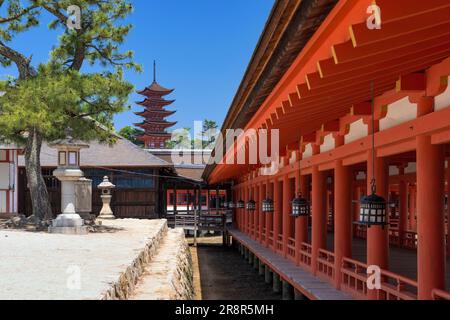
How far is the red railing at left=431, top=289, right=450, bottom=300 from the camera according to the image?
5.57 metres

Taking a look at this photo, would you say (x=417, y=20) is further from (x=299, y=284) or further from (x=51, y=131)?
(x=51, y=131)

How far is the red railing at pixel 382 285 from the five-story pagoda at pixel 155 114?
59.8m

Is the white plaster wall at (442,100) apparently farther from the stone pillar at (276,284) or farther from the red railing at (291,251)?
the stone pillar at (276,284)

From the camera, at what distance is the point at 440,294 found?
570 centimetres

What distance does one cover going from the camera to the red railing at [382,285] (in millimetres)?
6811

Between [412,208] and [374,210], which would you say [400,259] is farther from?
[374,210]

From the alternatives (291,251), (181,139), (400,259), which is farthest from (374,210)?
(181,139)

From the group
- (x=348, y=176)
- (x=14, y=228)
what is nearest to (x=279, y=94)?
(x=348, y=176)

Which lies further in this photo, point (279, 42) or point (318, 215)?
point (318, 215)

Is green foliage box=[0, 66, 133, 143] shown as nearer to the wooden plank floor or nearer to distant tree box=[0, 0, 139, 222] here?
distant tree box=[0, 0, 139, 222]

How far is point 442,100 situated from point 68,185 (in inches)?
567

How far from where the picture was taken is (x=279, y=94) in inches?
245

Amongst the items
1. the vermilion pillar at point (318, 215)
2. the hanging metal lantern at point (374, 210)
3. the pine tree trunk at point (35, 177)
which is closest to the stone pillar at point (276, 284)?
the vermilion pillar at point (318, 215)
